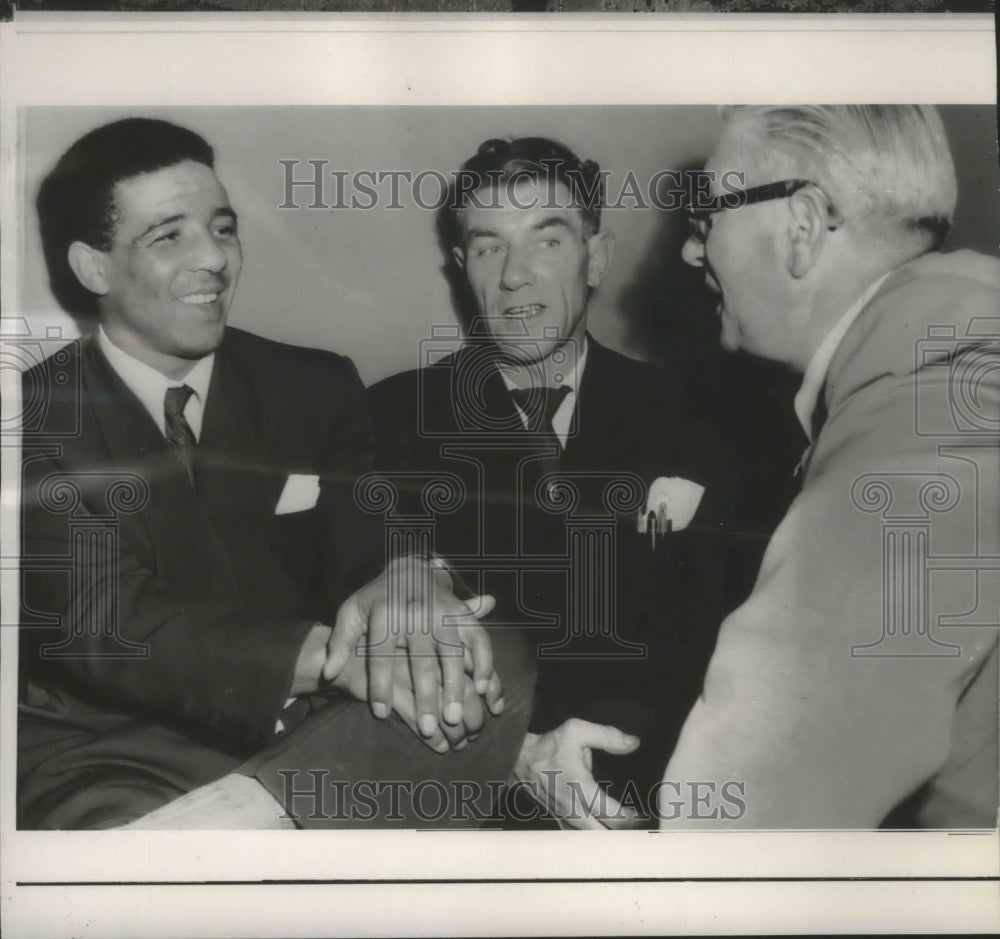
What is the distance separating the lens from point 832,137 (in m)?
2.14

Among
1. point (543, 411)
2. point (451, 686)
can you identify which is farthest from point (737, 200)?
point (451, 686)

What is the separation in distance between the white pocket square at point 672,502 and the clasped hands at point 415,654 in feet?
1.29

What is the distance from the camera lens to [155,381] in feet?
7.02

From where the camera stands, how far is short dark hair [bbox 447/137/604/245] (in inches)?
84.3

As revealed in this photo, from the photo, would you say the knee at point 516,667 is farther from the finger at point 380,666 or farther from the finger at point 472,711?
the finger at point 380,666

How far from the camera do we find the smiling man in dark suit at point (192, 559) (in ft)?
6.88

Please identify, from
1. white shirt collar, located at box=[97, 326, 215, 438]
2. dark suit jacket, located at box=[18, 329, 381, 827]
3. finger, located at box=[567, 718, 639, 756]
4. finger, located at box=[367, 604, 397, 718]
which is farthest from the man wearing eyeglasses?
white shirt collar, located at box=[97, 326, 215, 438]

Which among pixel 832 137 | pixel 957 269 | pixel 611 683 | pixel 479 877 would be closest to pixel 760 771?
pixel 611 683

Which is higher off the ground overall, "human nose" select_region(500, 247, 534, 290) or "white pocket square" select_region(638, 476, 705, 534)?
"human nose" select_region(500, 247, 534, 290)

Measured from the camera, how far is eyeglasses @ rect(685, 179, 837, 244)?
214 cm

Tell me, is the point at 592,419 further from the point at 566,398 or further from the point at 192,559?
the point at 192,559

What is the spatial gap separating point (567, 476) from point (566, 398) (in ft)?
0.56

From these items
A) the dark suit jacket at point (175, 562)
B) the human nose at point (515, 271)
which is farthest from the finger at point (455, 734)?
the human nose at point (515, 271)

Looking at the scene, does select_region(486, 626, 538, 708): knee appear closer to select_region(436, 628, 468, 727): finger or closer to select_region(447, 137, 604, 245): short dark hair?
select_region(436, 628, 468, 727): finger
